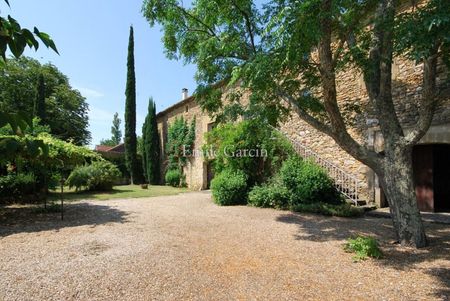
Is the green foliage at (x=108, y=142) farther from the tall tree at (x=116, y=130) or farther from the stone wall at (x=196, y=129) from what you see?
the stone wall at (x=196, y=129)

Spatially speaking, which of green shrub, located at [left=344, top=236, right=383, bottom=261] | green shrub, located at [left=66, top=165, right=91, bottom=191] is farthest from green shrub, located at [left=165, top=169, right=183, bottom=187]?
green shrub, located at [left=344, top=236, right=383, bottom=261]

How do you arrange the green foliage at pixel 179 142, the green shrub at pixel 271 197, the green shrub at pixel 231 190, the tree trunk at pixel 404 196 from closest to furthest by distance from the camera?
the tree trunk at pixel 404 196
the green shrub at pixel 271 197
the green shrub at pixel 231 190
the green foliage at pixel 179 142

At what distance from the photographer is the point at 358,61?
496cm

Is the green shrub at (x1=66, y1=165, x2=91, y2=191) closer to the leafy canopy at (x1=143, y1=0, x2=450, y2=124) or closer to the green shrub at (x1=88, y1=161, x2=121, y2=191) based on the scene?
the green shrub at (x1=88, y1=161, x2=121, y2=191)

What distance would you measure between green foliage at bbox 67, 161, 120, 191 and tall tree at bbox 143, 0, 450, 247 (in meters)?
9.14

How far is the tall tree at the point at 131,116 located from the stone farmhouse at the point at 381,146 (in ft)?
42.8

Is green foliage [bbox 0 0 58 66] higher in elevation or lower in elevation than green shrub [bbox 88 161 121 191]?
higher

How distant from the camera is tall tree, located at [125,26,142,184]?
20469 millimetres

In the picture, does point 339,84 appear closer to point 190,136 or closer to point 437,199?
point 437,199

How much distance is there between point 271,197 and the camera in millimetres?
9070

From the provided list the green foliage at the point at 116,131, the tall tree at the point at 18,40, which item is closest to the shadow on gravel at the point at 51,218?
the tall tree at the point at 18,40

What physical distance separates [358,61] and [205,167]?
12.4 meters

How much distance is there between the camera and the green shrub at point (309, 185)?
28.7 feet

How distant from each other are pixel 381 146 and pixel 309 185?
2.37m
